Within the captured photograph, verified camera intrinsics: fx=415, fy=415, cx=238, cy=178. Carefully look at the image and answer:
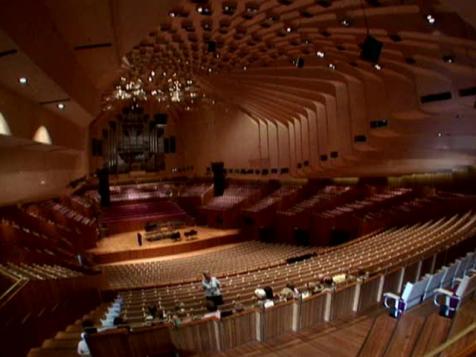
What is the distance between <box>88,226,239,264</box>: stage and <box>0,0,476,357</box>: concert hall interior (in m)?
0.07

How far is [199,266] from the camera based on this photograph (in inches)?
408

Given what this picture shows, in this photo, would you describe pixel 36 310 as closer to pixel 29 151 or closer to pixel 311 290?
pixel 311 290

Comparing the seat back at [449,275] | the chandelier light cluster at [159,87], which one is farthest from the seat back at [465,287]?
the chandelier light cluster at [159,87]

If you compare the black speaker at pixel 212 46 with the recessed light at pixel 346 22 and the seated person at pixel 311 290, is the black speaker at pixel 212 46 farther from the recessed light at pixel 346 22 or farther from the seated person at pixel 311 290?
the seated person at pixel 311 290

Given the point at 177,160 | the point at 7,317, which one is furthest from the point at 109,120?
the point at 7,317

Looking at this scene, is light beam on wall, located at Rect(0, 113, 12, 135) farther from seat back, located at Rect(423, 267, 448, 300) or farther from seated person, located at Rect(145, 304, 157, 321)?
seat back, located at Rect(423, 267, 448, 300)

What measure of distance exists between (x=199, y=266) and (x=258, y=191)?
640cm

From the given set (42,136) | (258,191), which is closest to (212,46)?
(42,136)

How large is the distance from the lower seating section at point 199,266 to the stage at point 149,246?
97 cm

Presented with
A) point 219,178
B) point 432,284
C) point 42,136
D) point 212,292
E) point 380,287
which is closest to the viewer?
point 432,284

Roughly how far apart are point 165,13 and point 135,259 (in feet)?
28.0

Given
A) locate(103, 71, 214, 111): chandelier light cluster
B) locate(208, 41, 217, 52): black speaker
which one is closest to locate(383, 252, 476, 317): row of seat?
locate(208, 41, 217, 52): black speaker

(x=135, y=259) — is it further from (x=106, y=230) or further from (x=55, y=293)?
(x=55, y=293)

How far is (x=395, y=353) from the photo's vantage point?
247 centimetres
